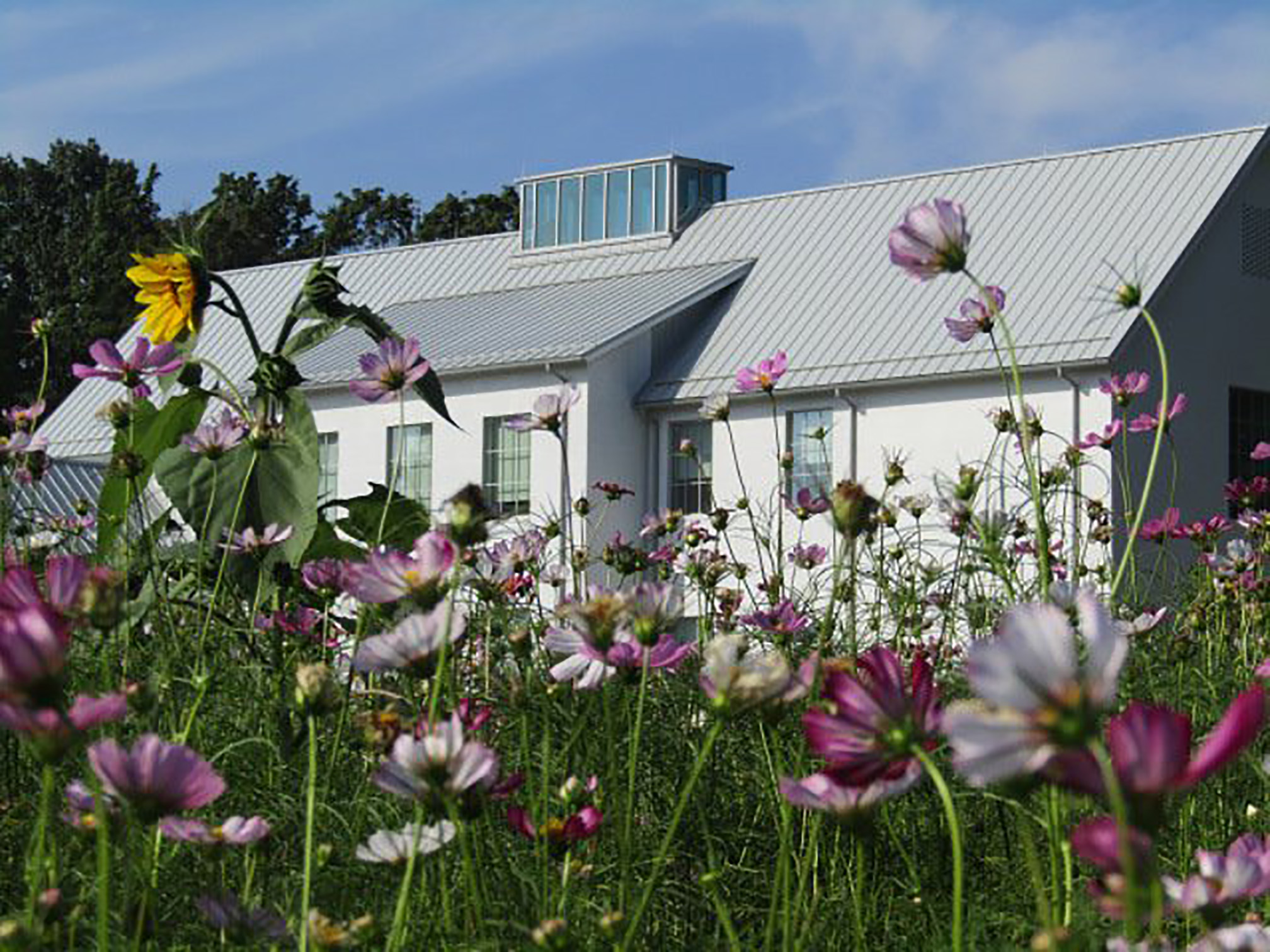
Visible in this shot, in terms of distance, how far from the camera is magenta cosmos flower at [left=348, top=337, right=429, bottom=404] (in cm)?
305

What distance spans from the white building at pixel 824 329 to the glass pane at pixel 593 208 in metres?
→ 0.03

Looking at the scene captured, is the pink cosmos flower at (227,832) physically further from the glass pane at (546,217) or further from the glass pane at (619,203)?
the glass pane at (546,217)

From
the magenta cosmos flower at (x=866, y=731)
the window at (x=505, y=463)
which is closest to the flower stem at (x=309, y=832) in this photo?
the magenta cosmos flower at (x=866, y=731)

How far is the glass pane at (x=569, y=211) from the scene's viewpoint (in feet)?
90.2

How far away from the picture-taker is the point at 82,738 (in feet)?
4.70

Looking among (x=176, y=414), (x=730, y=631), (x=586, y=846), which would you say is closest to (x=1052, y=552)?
(x=730, y=631)

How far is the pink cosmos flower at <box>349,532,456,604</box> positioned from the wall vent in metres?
21.2

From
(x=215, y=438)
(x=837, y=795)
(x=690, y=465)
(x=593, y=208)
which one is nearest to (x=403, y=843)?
(x=837, y=795)

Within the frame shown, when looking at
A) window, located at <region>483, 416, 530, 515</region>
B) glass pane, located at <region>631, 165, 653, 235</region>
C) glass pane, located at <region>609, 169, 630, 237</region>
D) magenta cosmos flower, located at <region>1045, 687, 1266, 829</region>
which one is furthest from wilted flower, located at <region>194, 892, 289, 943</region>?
glass pane, located at <region>609, 169, 630, 237</region>

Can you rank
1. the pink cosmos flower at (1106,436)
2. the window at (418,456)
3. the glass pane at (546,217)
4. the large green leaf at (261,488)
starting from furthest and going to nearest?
the glass pane at (546,217)
the window at (418,456)
the pink cosmos flower at (1106,436)
the large green leaf at (261,488)

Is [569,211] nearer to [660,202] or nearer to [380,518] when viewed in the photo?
[660,202]

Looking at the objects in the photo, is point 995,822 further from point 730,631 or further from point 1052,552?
point 1052,552

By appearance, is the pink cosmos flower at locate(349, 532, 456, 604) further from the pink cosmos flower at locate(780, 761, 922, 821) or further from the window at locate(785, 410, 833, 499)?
the window at locate(785, 410, 833, 499)

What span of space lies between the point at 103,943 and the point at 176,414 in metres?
2.95
